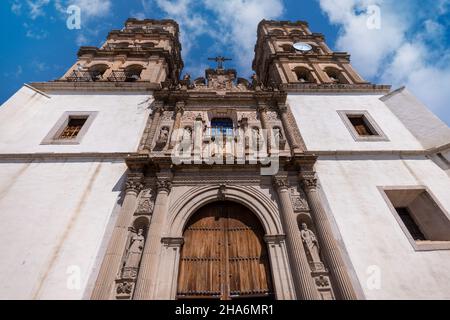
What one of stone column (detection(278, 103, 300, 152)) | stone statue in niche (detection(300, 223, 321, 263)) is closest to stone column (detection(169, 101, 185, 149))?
stone column (detection(278, 103, 300, 152))

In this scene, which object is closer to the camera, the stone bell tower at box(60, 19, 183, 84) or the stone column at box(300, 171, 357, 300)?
the stone column at box(300, 171, 357, 300)

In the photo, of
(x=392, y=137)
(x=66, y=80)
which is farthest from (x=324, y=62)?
(x=66, y=80)

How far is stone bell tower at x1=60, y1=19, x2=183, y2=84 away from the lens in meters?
14.6

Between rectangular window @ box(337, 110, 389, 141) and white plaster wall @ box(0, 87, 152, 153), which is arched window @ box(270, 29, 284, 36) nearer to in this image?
rectangular window @ box(337, 110, 389, 141)

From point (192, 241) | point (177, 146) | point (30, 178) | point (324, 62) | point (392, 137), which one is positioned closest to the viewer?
point (192, 241)

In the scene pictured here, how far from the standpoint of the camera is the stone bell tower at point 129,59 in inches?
576

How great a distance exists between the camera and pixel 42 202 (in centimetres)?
764

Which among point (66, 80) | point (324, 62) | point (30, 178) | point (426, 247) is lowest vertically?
point (426, 247)

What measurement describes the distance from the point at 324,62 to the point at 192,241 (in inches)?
631

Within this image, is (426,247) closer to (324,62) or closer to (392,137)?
(392,137)

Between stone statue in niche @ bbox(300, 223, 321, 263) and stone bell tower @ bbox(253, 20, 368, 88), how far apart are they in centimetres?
874

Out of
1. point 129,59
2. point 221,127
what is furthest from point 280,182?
point 129,59

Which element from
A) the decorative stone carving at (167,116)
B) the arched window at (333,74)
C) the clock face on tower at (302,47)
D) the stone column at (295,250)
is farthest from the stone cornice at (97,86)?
the clock face on tower at (302,47)

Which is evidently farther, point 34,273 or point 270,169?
point 270,169
